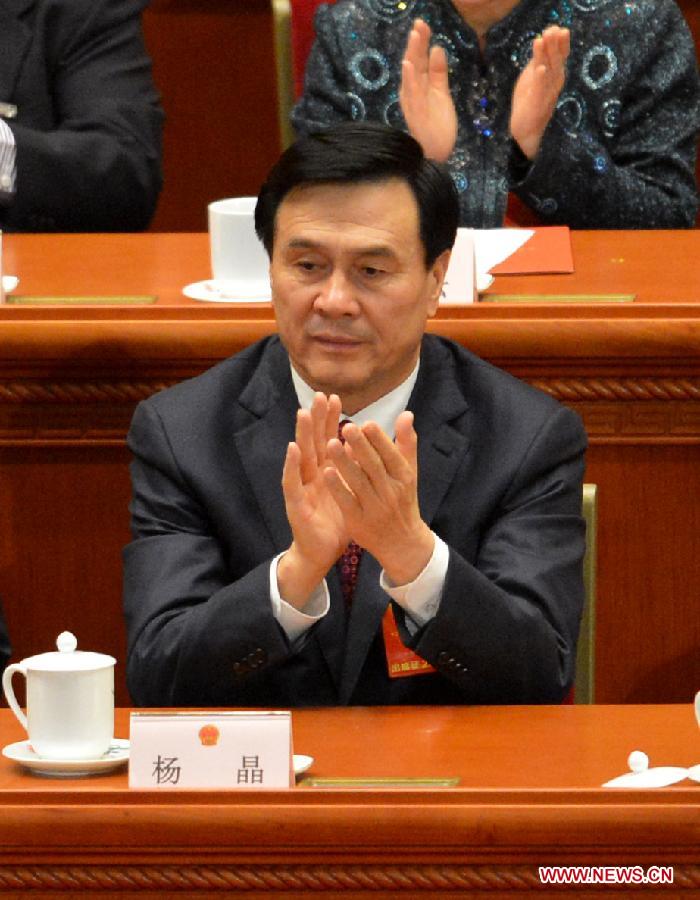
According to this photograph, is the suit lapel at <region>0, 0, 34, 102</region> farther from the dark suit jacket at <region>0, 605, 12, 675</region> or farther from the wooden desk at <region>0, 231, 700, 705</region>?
the dark suit jacket at <region>0, 605, 12, 675</region>

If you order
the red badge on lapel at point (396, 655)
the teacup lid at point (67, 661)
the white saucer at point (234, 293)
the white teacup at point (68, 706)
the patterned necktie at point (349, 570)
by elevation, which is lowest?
the red badge on lapel at point (396, 655)

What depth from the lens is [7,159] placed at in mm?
2658

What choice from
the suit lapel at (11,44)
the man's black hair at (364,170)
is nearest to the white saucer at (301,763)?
the man's black hair at (364,170)

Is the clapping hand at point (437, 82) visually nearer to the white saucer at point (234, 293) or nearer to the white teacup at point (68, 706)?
the white saucer at point (234, 293)

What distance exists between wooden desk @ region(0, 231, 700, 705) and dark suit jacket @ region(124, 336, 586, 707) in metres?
0.21

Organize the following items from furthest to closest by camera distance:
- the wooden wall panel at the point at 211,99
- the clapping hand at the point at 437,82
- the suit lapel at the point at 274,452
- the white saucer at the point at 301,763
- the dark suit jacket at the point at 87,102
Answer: the wooden wall panel at the point at 211,99 → the dark suit jacket at the point at 87,102 → the clapping hand at the point at 437,82 → the suit lapel at the point at 274,452 → the white saucer at the point at 301,763

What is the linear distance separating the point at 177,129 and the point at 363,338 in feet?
6.42

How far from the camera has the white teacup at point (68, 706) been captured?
1.38 metres

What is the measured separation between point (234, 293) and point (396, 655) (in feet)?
1.96

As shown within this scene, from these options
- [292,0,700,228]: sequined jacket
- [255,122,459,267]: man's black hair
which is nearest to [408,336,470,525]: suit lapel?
[255,122,459,267]: man's black hair

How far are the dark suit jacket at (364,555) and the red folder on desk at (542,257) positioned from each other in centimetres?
40

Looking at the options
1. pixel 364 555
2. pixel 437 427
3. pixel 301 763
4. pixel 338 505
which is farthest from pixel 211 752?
pixel 437 427

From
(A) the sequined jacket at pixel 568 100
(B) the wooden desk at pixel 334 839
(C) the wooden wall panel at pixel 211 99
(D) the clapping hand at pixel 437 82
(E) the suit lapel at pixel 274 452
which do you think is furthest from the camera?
(C) the wooden wall panel at pixel 211 99

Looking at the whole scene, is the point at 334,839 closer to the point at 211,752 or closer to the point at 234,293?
the point at 211,752
